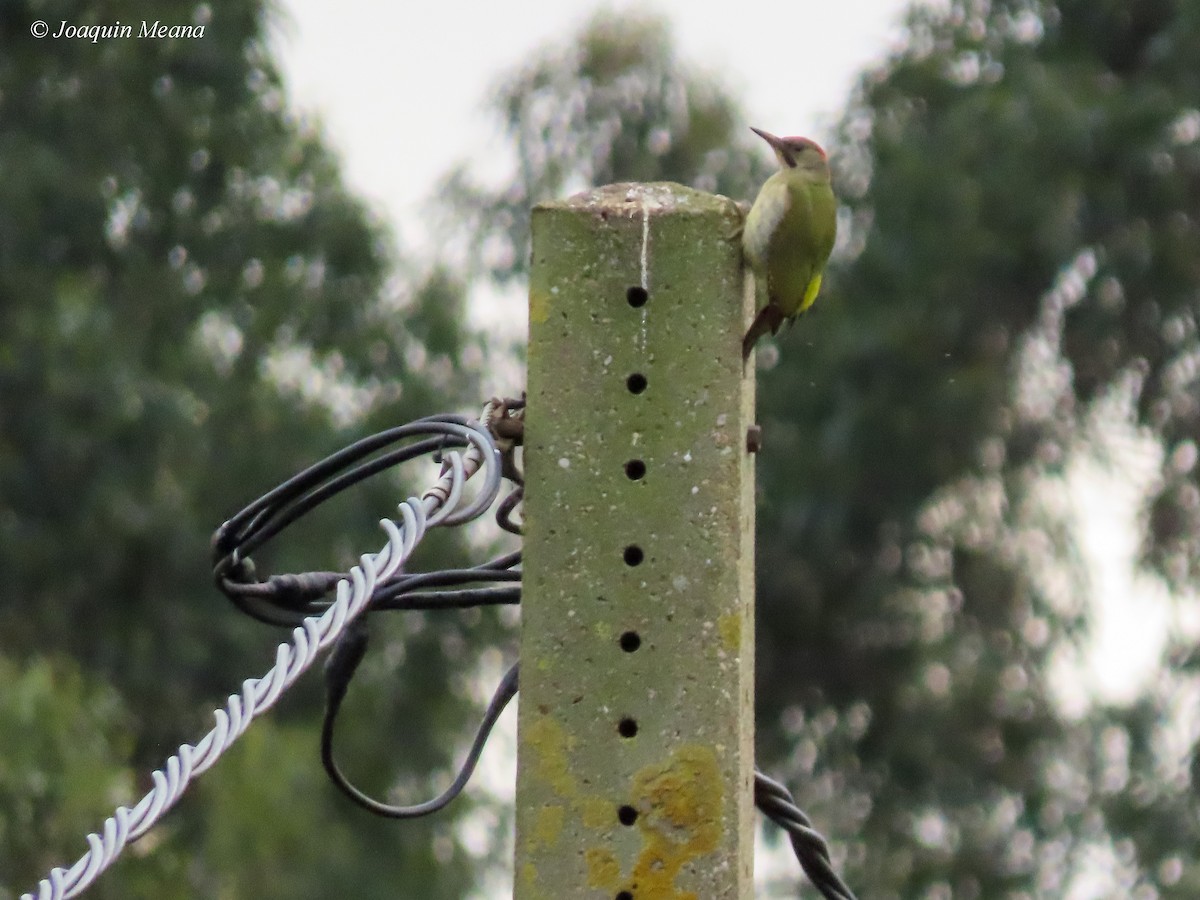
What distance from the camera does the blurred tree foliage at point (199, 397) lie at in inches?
804

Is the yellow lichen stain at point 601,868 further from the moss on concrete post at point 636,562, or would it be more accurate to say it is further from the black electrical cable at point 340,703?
the black electrical cable at point 340,703

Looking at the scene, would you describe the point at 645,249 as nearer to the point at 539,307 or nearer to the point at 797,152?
the point at 539,307

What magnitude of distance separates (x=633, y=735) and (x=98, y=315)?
58.3 ft

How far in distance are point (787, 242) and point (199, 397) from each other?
61.2 ft

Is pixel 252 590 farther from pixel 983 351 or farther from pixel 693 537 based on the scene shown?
pixel 983 351

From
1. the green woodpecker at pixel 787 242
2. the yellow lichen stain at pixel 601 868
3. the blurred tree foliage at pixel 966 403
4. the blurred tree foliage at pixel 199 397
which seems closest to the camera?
the yellow lichen stain at pixel 601 868

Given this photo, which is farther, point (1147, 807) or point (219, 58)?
point (219, 58)

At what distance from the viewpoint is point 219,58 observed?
21.5 m

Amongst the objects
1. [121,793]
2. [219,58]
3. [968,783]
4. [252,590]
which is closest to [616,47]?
[219,58]

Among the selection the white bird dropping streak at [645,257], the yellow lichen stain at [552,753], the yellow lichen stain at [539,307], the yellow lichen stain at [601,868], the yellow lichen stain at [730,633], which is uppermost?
the white bird dropping streak at [645,257]

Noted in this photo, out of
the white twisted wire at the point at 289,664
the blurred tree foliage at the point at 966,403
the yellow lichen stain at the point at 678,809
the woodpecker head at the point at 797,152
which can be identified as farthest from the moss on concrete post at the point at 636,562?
the blurred tree foliage at the point at 966,403

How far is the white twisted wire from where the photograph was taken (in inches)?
131

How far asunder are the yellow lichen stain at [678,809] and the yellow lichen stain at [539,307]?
26.2 inches

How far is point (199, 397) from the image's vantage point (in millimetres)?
22500
